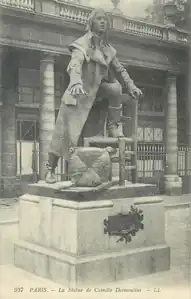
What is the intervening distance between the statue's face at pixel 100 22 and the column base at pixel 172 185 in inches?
460

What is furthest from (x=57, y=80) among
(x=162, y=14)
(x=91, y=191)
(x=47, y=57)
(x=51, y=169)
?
(x=91, y=191)

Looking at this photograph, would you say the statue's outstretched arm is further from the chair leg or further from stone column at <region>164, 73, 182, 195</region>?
stone column at <region>164, 73, 182, 195</region>

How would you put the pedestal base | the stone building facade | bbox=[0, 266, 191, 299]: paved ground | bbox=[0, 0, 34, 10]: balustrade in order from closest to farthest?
1. bbox=[0, 266, 191, 299]: paved ground
2. the pedestal base
3. bbox=[0, 0, 34, 10]: balustrade
4. the stone building facade

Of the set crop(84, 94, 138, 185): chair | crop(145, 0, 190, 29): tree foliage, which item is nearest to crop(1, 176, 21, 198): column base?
crop(145, 0, 190, 29): tree foliage

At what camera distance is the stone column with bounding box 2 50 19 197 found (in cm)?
1561

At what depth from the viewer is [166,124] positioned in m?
17.8

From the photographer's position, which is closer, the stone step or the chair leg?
the stone step

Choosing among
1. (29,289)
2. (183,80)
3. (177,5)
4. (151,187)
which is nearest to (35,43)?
(177,5)

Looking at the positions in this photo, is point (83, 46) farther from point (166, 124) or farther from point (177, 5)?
point (166, 124)

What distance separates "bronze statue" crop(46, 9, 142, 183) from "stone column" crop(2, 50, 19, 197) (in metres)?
9.63

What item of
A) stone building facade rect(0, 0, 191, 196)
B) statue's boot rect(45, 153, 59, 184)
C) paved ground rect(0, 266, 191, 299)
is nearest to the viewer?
paved ground rect(0, 266, 191, 299)

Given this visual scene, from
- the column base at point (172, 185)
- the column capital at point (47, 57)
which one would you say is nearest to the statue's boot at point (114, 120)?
the column capital at point (47, 57)

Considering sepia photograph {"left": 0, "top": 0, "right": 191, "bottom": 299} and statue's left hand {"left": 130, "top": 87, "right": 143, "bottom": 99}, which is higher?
statue's left hand {"left": 130, "top": 87, "right": 143, "bottom": 99}

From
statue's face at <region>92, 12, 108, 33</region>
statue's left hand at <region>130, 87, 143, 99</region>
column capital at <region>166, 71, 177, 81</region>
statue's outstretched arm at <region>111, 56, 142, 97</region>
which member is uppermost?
column capital at <region>166, 71, 177, 81</region>
